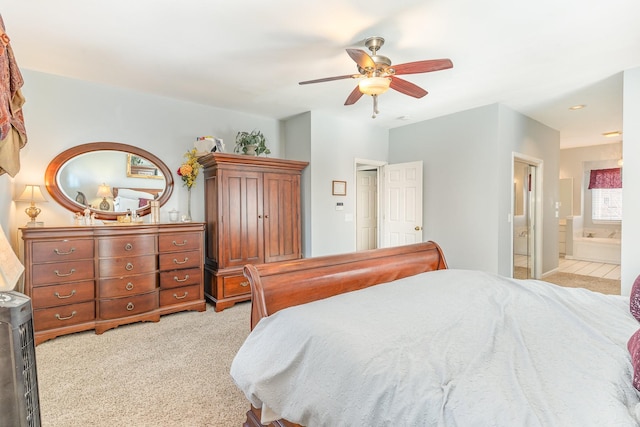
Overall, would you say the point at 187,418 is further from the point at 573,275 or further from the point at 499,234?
the point at 573,275

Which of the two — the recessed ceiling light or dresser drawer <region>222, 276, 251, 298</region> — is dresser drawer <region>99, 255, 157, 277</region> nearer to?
dresser drawer <region>222, 276, 251, 298</region>

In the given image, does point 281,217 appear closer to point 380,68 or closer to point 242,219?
point 242,219

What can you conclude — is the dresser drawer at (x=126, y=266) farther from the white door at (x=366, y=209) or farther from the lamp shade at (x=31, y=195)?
the white door at (x=366, y=209)

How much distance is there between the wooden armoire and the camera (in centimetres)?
376

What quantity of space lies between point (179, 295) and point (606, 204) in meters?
9.00

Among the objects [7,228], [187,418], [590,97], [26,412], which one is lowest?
[187,418]

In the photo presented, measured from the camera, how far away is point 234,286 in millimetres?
3838

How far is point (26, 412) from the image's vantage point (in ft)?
3.20

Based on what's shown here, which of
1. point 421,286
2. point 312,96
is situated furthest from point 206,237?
point 421,286

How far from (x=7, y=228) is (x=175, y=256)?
4.60 feet

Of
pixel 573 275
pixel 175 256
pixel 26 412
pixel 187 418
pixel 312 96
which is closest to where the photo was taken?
pixel 26 412

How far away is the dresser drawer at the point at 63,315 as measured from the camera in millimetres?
2764

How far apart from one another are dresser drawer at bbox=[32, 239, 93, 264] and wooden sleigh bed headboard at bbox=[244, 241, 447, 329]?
7.34ft

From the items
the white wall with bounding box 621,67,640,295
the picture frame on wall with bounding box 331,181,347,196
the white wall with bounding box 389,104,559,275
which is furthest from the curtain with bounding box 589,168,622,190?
the picture frame on wall with bounding box 331,181,347,196
